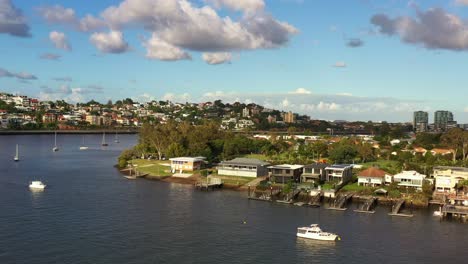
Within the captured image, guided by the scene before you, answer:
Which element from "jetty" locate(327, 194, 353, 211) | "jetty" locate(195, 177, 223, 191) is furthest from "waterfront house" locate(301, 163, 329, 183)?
"jetty" locate(195, 177, 223, 191)

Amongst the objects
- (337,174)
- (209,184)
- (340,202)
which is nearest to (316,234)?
(340,202)

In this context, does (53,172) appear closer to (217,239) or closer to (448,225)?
(217,239)

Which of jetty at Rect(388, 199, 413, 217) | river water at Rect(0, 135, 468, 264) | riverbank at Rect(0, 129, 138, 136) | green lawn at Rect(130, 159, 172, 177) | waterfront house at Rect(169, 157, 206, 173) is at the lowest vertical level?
river water at Rect(0, 135, 468, 264)

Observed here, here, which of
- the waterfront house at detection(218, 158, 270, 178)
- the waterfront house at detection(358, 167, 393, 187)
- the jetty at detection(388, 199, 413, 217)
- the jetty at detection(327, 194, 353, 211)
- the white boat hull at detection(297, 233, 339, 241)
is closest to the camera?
the white boat hull at detection(297, 233, 339, 241)

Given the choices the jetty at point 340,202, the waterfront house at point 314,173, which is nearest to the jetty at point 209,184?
the waterfront house at point 314,173

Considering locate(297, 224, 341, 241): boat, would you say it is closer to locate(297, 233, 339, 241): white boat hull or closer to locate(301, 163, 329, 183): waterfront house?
locate(297, 233, 339, 241): white boat hull

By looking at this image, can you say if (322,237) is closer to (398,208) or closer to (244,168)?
(398,208)
